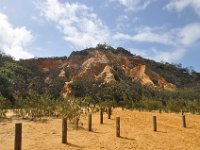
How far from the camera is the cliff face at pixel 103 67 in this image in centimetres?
6844

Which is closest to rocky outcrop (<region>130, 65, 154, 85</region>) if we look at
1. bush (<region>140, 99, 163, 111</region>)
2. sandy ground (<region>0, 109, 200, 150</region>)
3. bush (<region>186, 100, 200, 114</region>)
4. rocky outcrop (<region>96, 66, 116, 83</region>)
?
rocky outcrop (<region>96, 66, 116, 83</region>)

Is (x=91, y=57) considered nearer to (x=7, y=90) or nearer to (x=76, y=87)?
(x=76, y=87)

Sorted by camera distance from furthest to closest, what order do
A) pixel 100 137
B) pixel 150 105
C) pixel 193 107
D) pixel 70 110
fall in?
pixel 150 105 < pixel 193 107 < pixel 70 110 < pixel 100 137

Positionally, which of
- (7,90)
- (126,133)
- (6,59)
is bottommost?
(126,133)

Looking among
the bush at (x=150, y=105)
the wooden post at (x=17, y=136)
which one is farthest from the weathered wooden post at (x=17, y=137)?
the bush at (x=150, y=105)

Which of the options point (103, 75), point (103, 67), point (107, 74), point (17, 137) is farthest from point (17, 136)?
point (103, 67)

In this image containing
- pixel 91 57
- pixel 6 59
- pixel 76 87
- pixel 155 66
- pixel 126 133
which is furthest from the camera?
pixel 155 66

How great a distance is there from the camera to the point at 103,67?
7106cm

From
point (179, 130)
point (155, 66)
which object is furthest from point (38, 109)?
point (155, 66)

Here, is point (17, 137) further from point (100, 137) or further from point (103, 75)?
point (103, 75)

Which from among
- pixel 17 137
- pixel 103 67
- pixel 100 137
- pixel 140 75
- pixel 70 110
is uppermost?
pixel 103 67

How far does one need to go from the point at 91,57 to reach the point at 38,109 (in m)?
54.3

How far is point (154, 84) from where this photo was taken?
230 feet

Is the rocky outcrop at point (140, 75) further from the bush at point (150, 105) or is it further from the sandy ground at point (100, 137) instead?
the sandy ground at point (100, 137)
